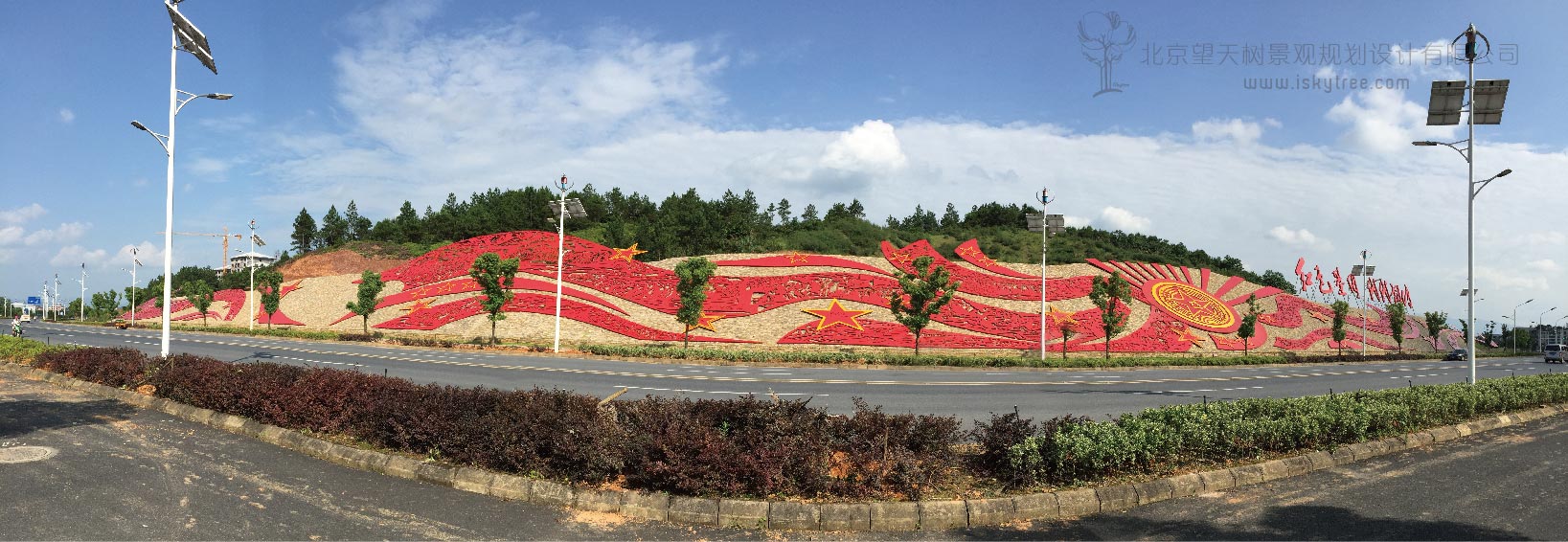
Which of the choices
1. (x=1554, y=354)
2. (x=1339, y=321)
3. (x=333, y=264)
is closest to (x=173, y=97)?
(x=1339, y=321)

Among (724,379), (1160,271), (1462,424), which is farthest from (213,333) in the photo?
(1160,271)

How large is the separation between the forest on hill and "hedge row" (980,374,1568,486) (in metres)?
49.5

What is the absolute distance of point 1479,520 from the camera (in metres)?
6.26

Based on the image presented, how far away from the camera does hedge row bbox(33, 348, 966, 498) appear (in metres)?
6.09

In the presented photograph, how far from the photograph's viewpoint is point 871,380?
1873 cm

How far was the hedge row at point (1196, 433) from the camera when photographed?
21.7 feet

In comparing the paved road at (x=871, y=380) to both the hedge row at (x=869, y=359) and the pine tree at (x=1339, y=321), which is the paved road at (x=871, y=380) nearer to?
the hedge row at (x=869, y=359)

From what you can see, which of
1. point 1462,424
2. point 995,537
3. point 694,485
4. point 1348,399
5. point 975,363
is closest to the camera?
point 995,537

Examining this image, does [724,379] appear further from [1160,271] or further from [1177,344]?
[1160,271]

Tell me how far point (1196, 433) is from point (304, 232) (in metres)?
120

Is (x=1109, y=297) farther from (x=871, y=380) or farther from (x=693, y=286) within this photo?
(x=693, y=286)

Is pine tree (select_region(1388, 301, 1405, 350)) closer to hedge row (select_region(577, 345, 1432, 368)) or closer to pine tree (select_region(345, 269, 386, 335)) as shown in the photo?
hedge row (select_region(577, 345, 1432, 368))

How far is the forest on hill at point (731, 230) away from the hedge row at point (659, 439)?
50677mm

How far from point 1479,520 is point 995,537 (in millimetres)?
4622
